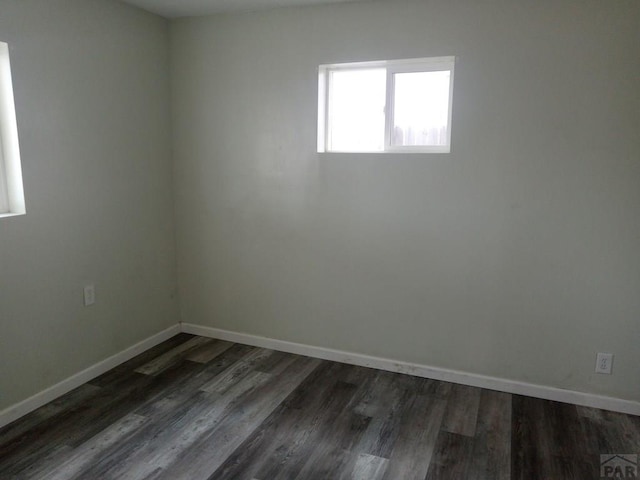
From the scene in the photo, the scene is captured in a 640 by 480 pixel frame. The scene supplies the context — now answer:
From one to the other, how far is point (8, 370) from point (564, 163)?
3.09 m

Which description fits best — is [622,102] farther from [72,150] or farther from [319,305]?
[72,150]

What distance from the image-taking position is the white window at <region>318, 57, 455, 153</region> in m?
2.69

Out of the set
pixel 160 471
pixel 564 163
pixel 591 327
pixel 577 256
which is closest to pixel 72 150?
pixel 160 471

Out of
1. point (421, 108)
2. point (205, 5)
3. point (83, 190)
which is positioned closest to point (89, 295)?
point (83, 190)

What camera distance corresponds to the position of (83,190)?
2.63 meters

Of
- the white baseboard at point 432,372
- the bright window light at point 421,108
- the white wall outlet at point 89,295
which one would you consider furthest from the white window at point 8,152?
the bright window light at point 421,108

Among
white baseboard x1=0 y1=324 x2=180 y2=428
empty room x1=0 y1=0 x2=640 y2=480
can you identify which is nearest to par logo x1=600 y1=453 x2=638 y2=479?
empty room x1=0 y1=0 x2=640 y2=480

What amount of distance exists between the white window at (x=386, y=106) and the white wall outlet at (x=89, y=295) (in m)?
1.67

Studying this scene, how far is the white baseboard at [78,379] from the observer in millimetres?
2326

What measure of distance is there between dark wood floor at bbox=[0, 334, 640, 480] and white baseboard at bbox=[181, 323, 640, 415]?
0.18ft

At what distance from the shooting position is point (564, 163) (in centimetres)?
241

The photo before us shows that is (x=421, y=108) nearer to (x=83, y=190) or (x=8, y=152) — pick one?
(x=83, y=190)

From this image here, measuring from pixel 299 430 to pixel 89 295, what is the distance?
1.51 metres

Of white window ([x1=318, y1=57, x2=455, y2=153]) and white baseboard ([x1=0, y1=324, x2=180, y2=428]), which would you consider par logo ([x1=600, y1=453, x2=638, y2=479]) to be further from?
white baseboard ([x1=0, y1=324, x2=180, y2=428])
